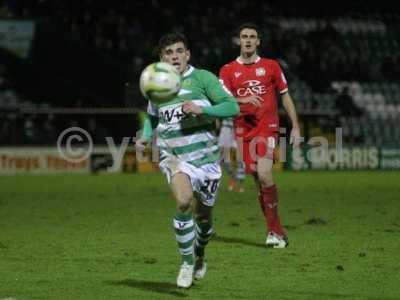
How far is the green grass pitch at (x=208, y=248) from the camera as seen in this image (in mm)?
8863

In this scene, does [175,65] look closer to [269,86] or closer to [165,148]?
[165,148]

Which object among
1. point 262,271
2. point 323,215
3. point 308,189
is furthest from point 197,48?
point 262,271

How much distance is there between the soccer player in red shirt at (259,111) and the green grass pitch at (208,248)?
863 mm

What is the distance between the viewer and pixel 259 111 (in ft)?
41.0

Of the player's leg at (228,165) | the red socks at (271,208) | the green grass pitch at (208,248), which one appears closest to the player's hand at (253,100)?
the red socks at (271,208)

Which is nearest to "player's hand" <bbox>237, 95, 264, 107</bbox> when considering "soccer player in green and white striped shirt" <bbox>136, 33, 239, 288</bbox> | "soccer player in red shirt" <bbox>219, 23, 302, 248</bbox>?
"soccer player in red shirt" <bbox>219, 23, 302, 248</bbox>

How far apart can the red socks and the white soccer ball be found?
4197 millimetres

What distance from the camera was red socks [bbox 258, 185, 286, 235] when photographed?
12148 millimetres

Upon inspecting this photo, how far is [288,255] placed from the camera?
36.9 ft

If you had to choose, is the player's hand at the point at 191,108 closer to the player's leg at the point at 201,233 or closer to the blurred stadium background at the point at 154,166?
the player's leg at the point at 201,233

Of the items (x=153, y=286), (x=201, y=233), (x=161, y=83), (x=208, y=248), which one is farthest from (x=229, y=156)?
(x=161, y=83)

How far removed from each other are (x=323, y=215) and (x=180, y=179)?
814cm

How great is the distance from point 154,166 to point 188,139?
2159 centimetres

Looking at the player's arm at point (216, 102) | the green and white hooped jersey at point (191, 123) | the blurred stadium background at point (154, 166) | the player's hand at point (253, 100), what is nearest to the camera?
the player's arm at point (216, 102)
